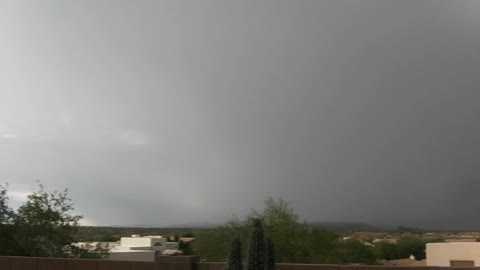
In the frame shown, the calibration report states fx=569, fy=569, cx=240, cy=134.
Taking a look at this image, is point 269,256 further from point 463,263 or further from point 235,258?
point 463,263

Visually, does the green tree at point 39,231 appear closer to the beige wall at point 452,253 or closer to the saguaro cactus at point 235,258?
the saguaro cactus at point 235,258

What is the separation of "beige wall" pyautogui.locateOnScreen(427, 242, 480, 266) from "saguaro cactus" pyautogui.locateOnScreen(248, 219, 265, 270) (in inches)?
1411

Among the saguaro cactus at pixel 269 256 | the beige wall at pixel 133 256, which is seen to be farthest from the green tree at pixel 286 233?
the saguaro cactus at pixel 269 256

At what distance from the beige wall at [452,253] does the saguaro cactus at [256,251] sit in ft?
118

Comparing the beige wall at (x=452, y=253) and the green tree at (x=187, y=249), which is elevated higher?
the green tree at (x=187, y=249)

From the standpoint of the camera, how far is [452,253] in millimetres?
45656

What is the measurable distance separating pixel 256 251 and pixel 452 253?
1513 inches

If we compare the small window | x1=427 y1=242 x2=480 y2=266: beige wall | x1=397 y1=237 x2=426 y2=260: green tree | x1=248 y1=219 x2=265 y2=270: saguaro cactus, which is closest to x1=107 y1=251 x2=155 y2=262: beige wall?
x1=427 y1=242 x2=480 y2=266: beige wall

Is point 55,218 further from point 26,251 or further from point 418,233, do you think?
point 418,233

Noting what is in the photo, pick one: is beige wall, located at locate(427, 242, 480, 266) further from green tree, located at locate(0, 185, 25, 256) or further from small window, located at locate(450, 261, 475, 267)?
green tree, located at locate(0, 185, 25, 256)

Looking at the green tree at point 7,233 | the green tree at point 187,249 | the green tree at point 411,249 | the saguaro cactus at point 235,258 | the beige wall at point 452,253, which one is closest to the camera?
the saguaro cactus at point 235,258

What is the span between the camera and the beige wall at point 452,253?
4409 cm

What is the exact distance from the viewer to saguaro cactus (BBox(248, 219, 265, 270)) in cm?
1174

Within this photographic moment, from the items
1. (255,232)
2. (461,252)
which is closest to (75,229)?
(255,232)
